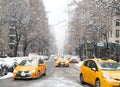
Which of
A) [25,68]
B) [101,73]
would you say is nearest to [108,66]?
[101,73]

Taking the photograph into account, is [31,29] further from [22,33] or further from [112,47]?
[112,47]

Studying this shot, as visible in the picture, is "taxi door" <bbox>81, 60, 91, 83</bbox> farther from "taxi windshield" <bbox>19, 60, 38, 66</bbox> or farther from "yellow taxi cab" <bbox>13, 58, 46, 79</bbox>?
"taxi windshield" <bbox>19, 60, 38, 66</bbox>

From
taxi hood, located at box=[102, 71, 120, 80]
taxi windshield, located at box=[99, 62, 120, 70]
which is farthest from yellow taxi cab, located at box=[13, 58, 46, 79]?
taxi hood, located at box=[102, 71, 120, 80]

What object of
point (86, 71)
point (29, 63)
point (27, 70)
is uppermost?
point (29, 63)

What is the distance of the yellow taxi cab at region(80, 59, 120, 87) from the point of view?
15191 mm

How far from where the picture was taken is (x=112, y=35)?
88.9 metres

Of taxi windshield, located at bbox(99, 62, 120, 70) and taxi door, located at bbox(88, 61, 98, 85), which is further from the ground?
taxi windshield, located at bbox(99, 62, 120, 70)

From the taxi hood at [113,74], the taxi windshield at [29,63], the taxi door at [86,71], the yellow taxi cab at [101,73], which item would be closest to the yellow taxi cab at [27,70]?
the taxi windshield at [29,63]

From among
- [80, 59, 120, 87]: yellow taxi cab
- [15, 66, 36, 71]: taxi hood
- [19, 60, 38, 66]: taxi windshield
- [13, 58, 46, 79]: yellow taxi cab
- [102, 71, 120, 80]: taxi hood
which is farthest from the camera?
[19, 60, 38, 66]: taxi windshield

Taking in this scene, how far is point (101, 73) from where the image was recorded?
52.7ft

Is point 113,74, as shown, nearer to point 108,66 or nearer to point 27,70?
point 108,66

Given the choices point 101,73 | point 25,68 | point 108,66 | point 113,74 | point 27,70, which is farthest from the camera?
point 25,68

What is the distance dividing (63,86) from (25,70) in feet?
16.4

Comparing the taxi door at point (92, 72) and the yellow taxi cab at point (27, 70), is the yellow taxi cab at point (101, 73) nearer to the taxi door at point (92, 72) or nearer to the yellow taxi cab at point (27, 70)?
the taxi door at point (92, 72)
